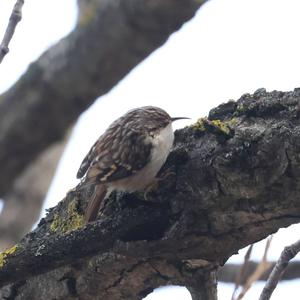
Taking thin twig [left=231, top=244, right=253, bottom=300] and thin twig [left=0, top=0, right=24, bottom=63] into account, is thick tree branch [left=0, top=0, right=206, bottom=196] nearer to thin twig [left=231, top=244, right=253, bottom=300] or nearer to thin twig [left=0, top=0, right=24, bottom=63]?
thin twig [left=0, top=0, right=24, bottom=63]

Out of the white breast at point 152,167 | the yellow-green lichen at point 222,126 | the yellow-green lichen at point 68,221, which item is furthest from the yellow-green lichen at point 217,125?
the yellow-green lichen at point 68,221

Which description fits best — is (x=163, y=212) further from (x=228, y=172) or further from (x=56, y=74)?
(x=56, y=74)

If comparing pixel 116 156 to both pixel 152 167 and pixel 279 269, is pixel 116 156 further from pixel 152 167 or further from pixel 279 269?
pixel 279 269

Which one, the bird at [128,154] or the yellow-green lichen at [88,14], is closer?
the bird at [128,154]

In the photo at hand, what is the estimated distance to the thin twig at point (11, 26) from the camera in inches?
92.2

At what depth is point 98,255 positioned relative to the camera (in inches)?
92.7

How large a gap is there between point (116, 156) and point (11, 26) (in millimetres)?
613

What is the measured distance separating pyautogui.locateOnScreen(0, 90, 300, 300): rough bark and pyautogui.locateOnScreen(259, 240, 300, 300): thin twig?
7cm

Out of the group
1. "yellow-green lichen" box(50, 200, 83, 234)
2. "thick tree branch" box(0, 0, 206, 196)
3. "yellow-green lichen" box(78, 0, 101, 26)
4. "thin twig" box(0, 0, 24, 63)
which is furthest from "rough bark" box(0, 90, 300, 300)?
"yellow-green lichen" box(78, 0, 101, 26)

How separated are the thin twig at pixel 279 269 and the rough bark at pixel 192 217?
74 mm

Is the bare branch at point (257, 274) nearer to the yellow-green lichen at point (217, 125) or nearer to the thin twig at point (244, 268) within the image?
the thin twig at point (244, 268)

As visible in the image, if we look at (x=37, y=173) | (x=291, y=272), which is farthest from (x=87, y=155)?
(x=37, y=173)

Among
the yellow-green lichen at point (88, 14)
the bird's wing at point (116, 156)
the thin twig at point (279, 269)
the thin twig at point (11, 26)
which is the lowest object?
the thin twig at point (279, 269)

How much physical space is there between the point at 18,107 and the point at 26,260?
0.91m
